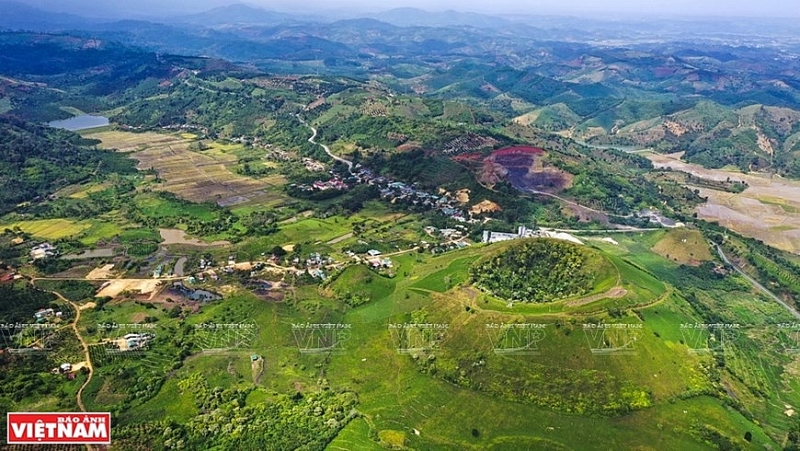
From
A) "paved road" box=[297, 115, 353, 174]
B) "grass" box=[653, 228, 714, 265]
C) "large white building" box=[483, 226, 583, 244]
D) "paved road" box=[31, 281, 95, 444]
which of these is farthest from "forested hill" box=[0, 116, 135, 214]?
"grass" box=[653, 228, 714, 265]

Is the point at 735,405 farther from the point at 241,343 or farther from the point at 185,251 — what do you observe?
the point at 185,251

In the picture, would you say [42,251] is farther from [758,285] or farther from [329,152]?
[758,285]

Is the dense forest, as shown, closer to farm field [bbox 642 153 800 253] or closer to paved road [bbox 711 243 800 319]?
paved road [bbox 711 243 800 319]

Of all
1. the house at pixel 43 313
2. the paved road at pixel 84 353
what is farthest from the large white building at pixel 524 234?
the house at pixel 43 313

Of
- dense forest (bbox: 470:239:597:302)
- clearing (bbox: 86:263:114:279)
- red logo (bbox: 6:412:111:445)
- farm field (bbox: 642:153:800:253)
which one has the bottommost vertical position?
farm field (bbox: 642:153:800:253)

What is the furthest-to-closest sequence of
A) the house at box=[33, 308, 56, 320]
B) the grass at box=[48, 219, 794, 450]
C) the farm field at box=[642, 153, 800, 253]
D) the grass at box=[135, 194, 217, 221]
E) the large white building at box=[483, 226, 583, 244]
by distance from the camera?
1. the farm field at box=[642, 153, 800, 253]
2. the grass at box=[135, 194, 217, 221]
3. the large white building at box=[483, 226, 583, 244]
4. the house at box=[33, 308, 56, 320]
5. the grass at box=[48, 219, 794, 450]

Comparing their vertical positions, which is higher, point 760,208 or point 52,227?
point 52,227

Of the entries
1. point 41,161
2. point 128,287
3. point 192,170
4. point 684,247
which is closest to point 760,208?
point 684,247

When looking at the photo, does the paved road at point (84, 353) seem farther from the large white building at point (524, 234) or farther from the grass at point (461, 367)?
the large white building at point (524, 234)
